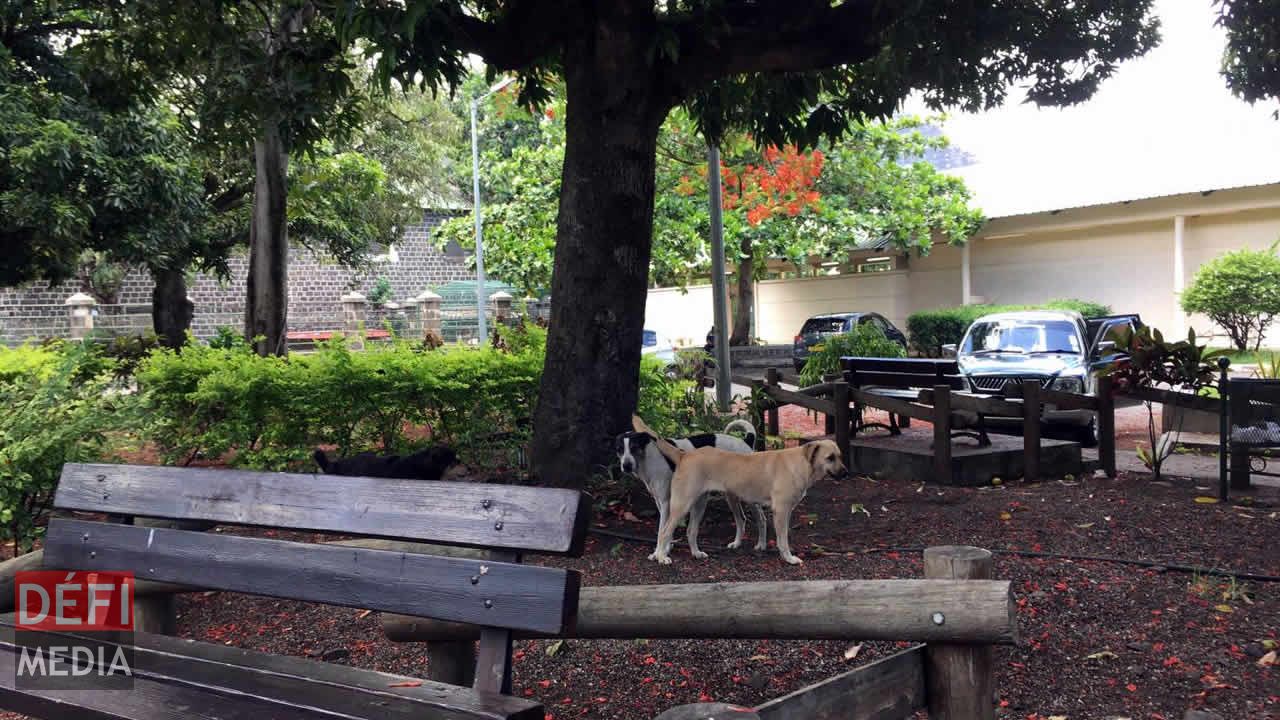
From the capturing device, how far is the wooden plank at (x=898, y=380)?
10587 mm

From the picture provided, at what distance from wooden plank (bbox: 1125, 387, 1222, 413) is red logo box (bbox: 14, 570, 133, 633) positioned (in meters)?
7.81

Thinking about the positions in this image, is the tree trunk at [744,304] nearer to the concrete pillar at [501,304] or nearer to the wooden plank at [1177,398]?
the concrete pillar at [501,304]

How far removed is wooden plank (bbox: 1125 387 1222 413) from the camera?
27.5 feet

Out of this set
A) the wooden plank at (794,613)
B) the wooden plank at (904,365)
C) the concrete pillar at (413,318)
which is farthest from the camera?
the concrete pillar at (413,318)

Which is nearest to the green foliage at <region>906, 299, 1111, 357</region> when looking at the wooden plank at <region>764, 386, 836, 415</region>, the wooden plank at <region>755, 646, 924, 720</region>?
the wooden plank at <region>764, 386, 836, 415</region>

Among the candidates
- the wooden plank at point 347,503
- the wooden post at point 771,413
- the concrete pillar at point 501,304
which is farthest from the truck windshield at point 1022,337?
the concrete pillar at point 501,304

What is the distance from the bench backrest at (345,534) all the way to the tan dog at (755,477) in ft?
9.91

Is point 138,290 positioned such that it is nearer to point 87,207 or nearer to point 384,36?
point 87,207

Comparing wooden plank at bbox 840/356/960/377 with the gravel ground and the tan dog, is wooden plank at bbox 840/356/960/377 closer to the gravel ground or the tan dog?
the gravel ground

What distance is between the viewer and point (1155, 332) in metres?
8.92

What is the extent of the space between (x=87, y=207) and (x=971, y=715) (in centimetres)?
1556

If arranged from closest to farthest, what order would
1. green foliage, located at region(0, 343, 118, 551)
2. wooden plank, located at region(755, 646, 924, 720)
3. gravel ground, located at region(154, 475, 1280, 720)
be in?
wooden plank, located at region(755, 646, 924, 720)
gravel ground, located at region(154, 475, 1280, 720)
green foliage, located at region(0, 343, 118, 551)

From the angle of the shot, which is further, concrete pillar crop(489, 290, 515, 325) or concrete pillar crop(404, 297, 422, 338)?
concrete pillar crop(489, 290, 515, 325)

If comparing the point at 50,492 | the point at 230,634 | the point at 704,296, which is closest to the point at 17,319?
the point at 704,296
